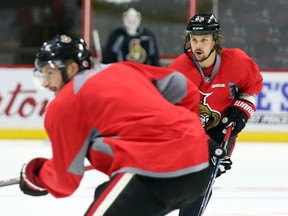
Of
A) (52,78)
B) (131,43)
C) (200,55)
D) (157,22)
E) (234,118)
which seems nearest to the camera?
(52,78)

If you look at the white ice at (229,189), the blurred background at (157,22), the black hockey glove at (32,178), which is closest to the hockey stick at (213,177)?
the white ice at (229,189)

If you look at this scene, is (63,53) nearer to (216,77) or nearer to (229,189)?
(216,77)

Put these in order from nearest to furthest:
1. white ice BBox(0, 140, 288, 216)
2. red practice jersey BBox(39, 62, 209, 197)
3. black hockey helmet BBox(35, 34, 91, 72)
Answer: red practice jersey BBox(39, 62, 209, 197) → black hockey helmet BBox(35, 34, 91, 72) → white ice BBox(0, 140, 288, 216)

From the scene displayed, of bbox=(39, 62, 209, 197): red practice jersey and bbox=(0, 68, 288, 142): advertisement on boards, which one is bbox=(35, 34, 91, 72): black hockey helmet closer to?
bbox=(39, 62, 209, 197): red practice jersey

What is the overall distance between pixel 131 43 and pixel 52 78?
4780mm

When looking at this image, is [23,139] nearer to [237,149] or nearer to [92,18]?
[92,18]

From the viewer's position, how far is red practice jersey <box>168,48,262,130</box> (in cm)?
315

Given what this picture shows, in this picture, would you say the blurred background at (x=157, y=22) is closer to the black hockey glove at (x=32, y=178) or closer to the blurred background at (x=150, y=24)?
the blurred background at (x=150, y=24)

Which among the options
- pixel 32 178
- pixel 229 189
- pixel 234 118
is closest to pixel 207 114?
pixel 234 118

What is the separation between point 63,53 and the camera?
2.11 meters

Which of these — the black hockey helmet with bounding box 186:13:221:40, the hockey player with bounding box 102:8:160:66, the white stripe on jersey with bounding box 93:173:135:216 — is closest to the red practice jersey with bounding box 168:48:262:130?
the black hockey helmet with bounding box 186:13:221:40

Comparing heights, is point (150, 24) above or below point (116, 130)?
below

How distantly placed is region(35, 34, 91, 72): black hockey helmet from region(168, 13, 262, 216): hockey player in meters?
1.04

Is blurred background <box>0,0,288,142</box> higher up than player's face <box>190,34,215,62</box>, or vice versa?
player's face <box>190,34,215,62</box>
